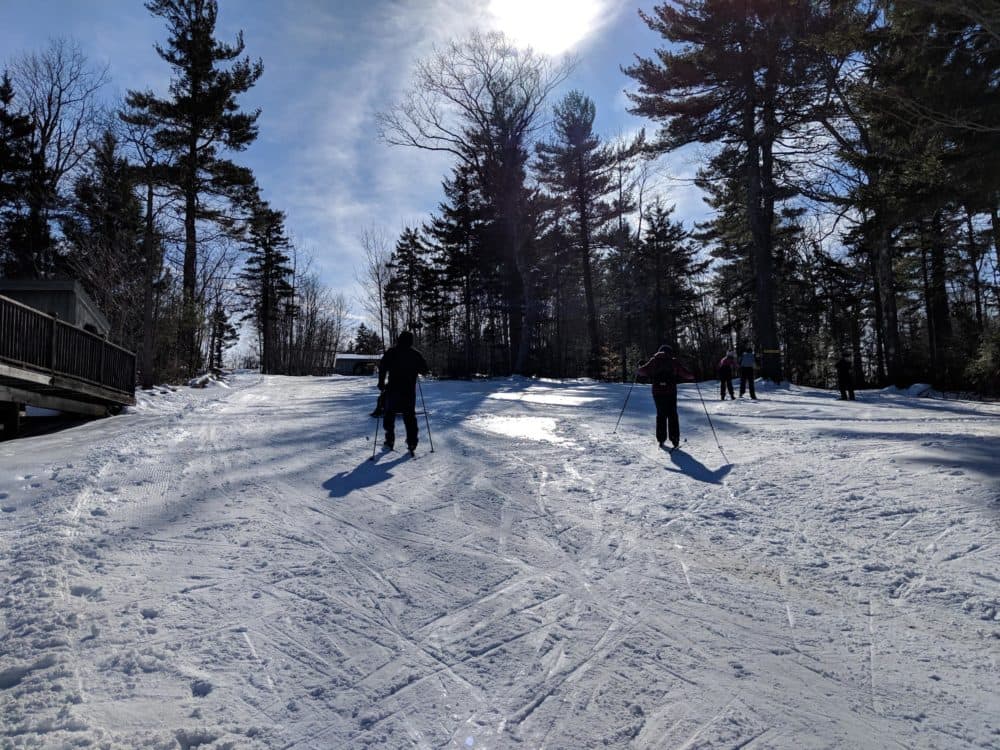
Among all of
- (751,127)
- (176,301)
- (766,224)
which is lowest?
(176,301)

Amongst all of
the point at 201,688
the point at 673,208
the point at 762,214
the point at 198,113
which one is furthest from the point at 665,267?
the point at 201,688

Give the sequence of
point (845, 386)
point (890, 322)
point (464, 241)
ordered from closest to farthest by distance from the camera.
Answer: point (845, 386), point (890, 322), point (464, 241)

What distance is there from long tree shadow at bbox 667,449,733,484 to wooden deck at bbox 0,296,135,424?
10.1 metres

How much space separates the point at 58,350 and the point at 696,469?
11.2m

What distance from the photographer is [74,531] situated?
14.8 feet

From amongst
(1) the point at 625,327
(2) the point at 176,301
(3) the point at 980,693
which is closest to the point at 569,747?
(3) the point at 980,693

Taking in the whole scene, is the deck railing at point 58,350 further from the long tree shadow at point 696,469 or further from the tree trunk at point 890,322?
the tree trunk at point 890,322

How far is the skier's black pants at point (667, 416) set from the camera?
8.53m

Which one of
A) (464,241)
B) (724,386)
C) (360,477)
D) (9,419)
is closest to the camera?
(360,477)

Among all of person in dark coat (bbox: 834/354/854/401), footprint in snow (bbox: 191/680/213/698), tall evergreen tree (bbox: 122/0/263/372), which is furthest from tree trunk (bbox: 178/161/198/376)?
person in dark coat (bbox: 834/354/854/401)

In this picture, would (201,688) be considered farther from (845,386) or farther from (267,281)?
(267,281)

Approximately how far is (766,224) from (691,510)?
18533 millimetres

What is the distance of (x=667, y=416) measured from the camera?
8.70 metres

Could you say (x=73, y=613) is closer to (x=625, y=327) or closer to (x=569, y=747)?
(x=569, y=747)
